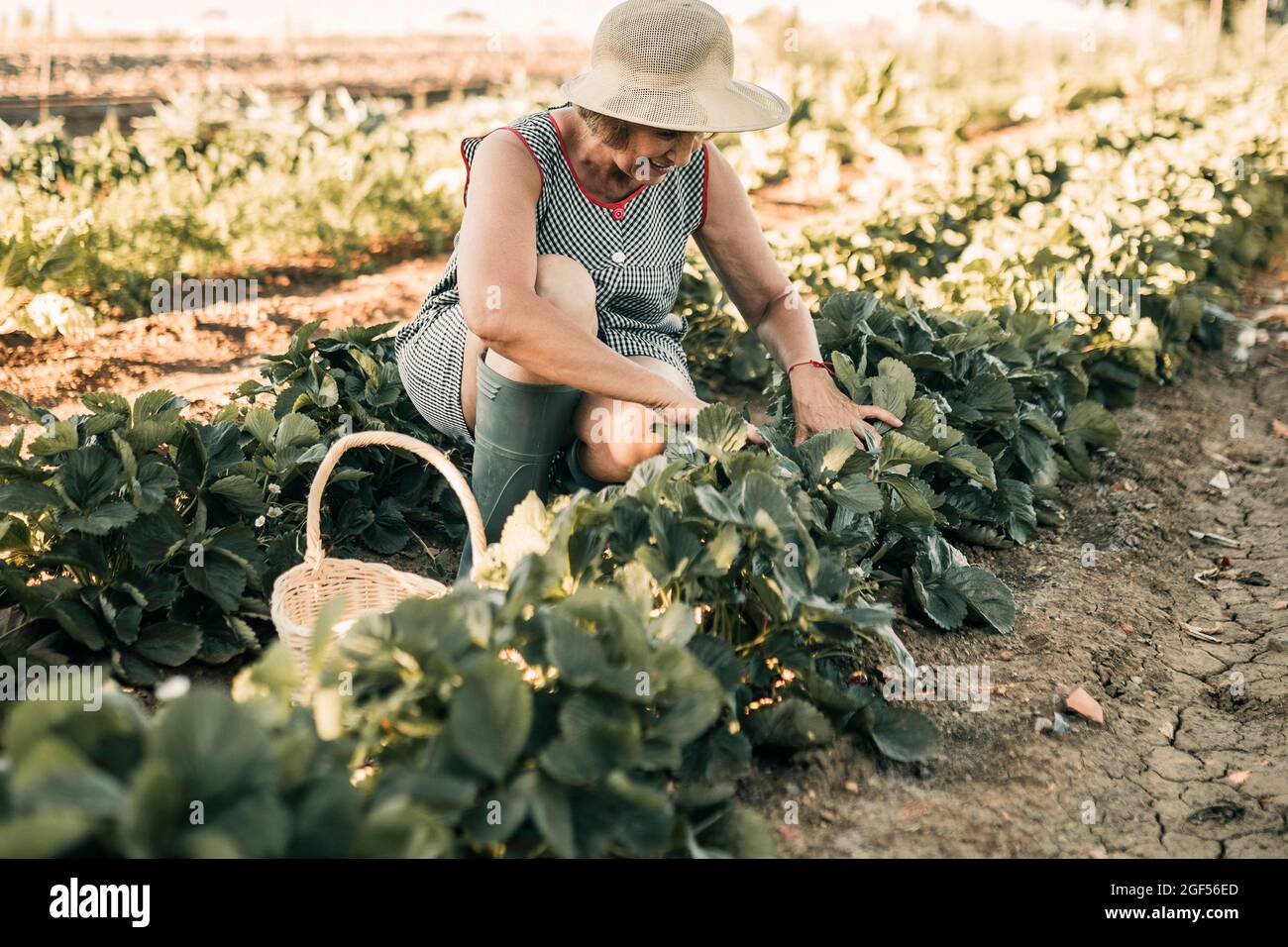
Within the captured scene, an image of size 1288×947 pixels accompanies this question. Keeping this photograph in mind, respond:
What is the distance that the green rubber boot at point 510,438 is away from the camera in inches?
105

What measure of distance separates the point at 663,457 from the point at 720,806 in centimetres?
80

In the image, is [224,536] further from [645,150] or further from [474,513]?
[645,150]

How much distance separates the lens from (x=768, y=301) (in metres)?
3.16

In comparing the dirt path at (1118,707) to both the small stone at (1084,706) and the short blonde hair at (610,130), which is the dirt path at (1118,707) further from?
the short blonde hair at (610,130)

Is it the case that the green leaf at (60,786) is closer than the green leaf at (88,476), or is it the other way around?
the green leaf at (60,786)

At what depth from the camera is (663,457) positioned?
7.91 ft

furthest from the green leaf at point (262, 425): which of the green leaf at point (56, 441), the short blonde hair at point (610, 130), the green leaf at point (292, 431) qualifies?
the short blonde hair at point (610, 130)

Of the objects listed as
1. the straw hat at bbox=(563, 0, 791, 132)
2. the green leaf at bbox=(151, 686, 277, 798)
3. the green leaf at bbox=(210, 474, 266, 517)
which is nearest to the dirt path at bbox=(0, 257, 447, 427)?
the green leaf at bbox=(210, 474, 266, 517)

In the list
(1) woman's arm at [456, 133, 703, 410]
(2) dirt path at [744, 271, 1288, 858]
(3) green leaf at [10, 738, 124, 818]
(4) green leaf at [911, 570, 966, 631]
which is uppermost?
(1) woman's arm at [456, 133, 703, 410]

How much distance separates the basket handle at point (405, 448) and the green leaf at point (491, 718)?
2.02ft

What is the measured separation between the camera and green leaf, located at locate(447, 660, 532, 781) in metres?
1.56

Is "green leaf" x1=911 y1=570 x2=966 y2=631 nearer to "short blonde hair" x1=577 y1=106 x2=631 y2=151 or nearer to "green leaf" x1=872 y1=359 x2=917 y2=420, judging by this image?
"green leaf" x1=872 y1=359 x2=917 y2=420

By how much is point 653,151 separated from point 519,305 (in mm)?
470

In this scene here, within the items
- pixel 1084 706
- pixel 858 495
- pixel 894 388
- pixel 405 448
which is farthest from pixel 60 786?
A: pixel 894 388
